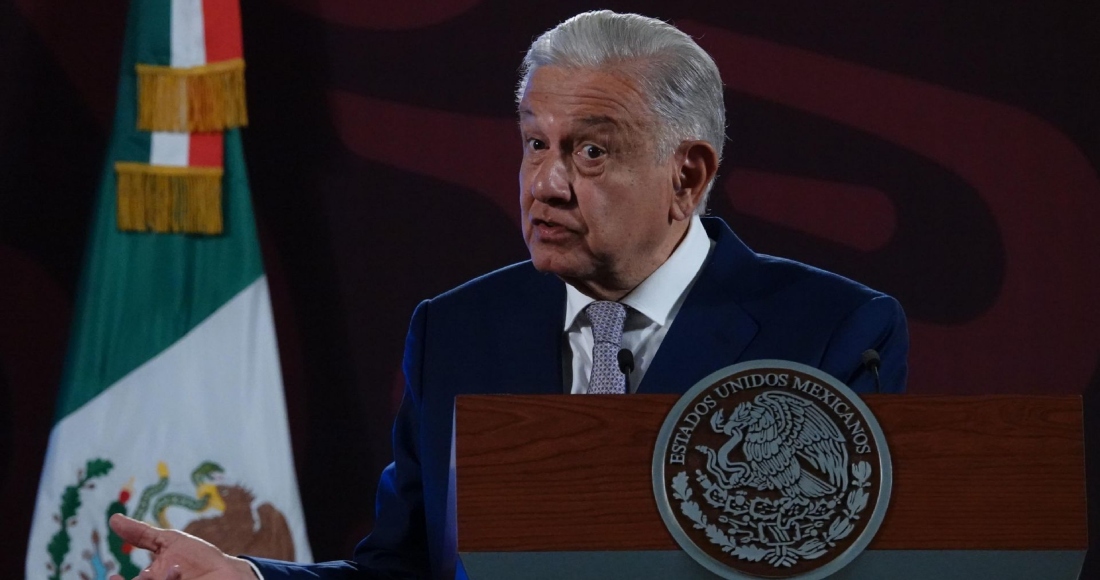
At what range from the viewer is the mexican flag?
3.11 metres

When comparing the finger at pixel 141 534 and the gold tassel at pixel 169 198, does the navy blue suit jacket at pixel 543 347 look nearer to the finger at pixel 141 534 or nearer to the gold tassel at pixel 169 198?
the finger at pixel 141 534

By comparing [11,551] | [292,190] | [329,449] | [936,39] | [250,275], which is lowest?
[11,551]

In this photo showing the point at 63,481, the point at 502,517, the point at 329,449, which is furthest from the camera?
the point at 329,449

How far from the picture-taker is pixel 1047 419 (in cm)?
133

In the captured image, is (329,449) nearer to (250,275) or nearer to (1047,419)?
(250,275)

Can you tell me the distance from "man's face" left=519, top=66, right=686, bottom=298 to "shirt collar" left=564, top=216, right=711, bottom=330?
4 centimetres

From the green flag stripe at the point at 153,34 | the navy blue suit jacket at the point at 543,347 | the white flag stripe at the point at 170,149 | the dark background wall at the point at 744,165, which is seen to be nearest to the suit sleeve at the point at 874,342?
the navy blue suit jacket at the point at 543,347

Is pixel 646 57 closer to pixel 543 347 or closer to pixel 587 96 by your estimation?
pixel 587 96

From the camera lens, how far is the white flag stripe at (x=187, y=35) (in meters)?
3.18

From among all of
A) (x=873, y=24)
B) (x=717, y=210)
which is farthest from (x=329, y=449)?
(x=873, y=24)

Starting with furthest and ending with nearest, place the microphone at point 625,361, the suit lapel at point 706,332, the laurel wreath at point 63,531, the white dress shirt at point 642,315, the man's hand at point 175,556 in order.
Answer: the laurel wreath at point 63,531, the white dress shirt at point 642,315, the suit lapel at point 706,332, the microphone at point 625,361, the man's hand at point 175,556

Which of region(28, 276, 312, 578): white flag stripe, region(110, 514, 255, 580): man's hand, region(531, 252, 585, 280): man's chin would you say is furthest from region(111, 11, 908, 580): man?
region(28, 276, 312, 578): white flag stripe

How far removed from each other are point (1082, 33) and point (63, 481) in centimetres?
275

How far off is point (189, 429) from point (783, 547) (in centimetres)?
216
